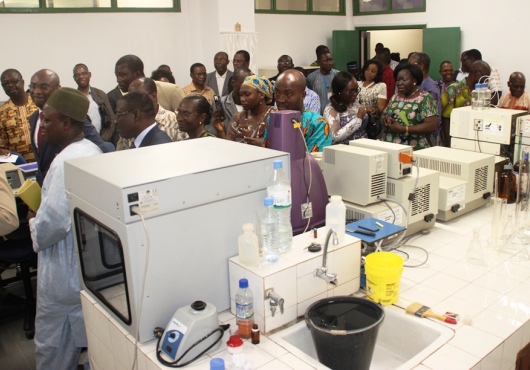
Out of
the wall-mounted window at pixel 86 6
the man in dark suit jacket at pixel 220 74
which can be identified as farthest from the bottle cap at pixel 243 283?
the wall-mounted window at pixel 86 6

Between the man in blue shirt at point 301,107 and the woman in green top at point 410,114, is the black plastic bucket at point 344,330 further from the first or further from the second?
the woman in green top at point 410,114

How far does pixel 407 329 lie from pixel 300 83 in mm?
1645

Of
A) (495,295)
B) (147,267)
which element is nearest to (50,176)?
(147,267)

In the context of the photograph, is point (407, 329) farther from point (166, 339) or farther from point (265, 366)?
point (166, 339)

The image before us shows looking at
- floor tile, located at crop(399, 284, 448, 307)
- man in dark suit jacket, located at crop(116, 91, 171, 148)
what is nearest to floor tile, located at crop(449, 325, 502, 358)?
floor tile, located at crop(399, 284, 448, 307)

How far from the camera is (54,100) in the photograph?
2.36 m

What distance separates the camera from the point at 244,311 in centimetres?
162

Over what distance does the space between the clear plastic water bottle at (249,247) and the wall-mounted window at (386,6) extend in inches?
314

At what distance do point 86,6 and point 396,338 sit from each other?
20.0 ft

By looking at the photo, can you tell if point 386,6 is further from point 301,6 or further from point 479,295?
point 479,295

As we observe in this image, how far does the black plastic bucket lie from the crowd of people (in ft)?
3.19

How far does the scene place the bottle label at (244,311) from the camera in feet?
5.31

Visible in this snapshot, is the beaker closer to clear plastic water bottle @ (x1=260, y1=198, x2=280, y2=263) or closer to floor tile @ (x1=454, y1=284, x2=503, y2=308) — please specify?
floor tile @ (x1=454, y1=284, x2=503, y2=308)

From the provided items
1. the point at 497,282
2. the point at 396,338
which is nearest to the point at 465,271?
the point at 497,282
